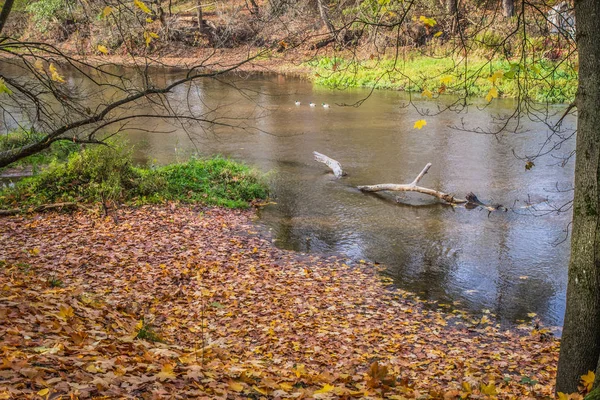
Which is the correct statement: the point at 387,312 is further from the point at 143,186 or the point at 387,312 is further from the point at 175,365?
the point at 143,186

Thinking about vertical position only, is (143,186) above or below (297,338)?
above

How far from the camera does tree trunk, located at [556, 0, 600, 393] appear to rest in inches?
157

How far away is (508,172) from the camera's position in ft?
47.9

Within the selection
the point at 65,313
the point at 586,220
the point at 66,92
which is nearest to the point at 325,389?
the point at 586,220

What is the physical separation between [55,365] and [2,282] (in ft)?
8.82

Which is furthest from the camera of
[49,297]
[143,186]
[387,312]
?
[143,186]

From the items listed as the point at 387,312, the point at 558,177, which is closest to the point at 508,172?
the point at 558,177

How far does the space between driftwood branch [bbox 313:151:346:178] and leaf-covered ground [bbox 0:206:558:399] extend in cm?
415

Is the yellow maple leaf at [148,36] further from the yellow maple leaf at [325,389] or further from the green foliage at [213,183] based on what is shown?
the green foliage at [213,183]

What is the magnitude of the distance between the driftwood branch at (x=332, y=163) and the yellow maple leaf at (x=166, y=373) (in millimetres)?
11053

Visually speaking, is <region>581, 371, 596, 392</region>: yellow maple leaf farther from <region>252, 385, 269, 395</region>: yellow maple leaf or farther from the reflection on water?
the reflection on water

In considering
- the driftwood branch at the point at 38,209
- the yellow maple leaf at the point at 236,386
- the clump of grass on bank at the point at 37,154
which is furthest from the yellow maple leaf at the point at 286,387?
the clump of grass on bank at the point at 37,154

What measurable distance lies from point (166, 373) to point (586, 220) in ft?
10.6

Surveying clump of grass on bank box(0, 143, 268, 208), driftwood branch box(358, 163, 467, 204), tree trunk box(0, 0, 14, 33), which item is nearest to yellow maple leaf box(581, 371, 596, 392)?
tree trunk box(0, 0, 14, 33)
